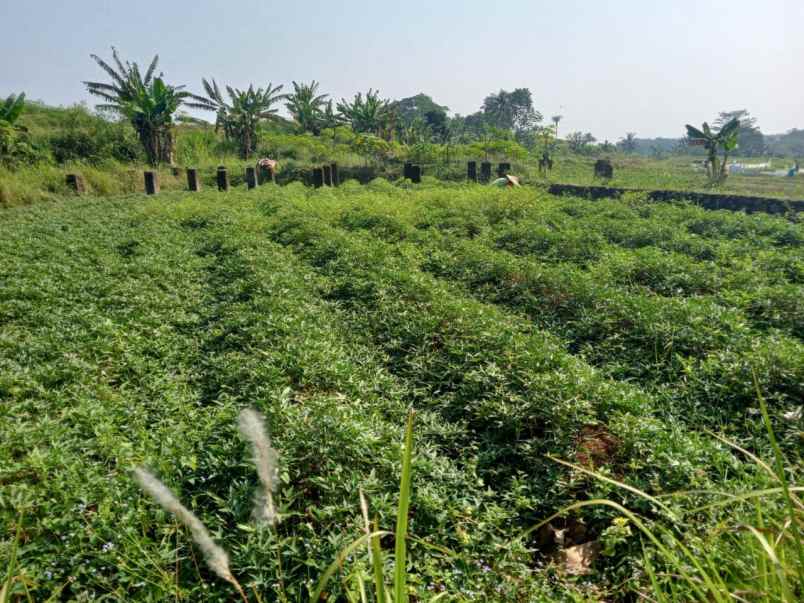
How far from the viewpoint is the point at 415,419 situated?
11.7 ft

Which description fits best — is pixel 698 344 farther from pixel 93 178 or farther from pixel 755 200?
pixel 93 178

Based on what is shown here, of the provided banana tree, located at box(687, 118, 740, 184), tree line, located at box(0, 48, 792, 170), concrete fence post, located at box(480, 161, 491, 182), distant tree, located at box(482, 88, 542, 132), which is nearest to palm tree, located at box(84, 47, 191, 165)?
tree line, located at box(0, 48, 792, 170)

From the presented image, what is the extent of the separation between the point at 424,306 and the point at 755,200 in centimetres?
1192

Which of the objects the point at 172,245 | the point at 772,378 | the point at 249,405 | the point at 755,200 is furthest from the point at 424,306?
the point at 755,200

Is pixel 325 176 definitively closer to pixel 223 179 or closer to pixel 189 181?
pixel 223 179

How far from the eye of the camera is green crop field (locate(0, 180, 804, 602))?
2031mm

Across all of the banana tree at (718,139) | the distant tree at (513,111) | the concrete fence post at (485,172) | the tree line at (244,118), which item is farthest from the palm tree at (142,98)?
the distant tree at (513,111)

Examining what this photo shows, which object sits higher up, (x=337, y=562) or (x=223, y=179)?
(x=223, y=179)

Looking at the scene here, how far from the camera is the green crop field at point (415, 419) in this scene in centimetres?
203

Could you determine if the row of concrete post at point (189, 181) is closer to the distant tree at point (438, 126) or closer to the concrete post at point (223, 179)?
the concrete post at point (223, 179)

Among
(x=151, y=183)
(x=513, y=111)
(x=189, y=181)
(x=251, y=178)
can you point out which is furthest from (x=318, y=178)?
(x=513, y=111)

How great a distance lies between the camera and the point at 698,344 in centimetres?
442

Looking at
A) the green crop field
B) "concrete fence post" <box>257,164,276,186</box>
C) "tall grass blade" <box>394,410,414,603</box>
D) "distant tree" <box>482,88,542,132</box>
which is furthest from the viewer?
"distant tree" <box>482,88,542,132</box>

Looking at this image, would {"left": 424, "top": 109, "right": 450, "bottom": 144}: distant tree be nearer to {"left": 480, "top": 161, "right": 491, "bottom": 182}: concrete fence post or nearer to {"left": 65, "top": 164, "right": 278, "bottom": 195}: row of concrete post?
{"left": 480, "top": 161, "right": 491, "bottom": 182}: concrete fence post
